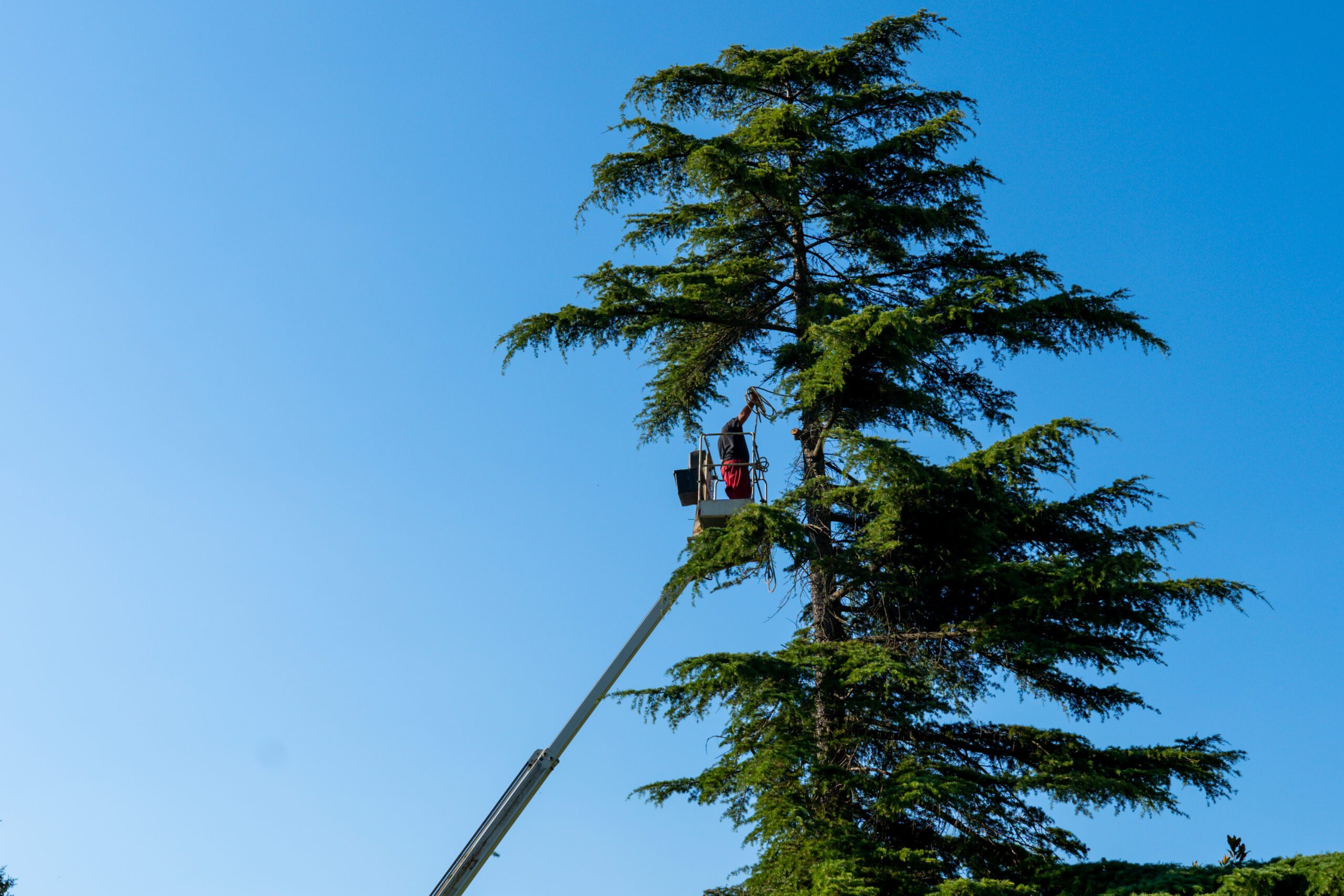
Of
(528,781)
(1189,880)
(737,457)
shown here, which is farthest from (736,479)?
(1189,880)

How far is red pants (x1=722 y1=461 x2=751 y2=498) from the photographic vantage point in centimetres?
1565

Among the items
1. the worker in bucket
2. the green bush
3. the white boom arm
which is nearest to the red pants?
the worker in bucket

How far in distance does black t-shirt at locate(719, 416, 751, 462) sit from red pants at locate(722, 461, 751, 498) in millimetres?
87

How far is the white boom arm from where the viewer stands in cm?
1465

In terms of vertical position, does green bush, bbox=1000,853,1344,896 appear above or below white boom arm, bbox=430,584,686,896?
below

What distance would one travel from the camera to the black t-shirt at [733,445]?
1572 cm

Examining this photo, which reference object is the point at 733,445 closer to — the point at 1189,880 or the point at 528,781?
the point at 528,781

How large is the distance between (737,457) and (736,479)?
11.8 inches

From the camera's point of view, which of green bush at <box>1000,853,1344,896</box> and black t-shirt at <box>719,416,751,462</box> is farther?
black t-shirt at <box>719,416,751,462</box>

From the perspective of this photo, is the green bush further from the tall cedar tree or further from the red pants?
the red pants

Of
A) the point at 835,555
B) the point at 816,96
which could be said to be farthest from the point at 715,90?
the point at 835,555

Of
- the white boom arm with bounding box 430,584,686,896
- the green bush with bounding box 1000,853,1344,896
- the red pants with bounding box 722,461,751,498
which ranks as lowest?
the green bush with bounding box 1000,853,1344,896

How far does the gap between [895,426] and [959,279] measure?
6.73 ft

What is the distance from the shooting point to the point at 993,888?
1055 cm
